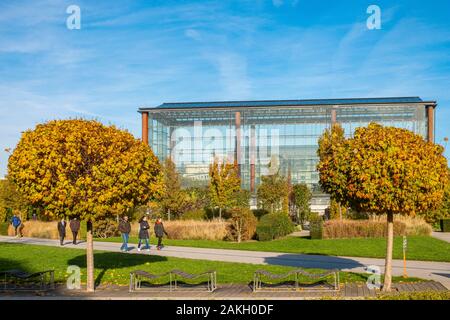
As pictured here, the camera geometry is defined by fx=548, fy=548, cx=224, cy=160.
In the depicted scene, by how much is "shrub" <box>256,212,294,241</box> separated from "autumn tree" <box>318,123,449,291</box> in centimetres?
1568

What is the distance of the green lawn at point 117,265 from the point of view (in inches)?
624

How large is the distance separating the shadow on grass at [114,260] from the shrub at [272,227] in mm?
8531

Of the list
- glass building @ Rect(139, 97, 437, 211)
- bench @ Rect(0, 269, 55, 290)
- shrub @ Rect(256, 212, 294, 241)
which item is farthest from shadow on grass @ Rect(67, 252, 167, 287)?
glass building @ Rect(139, 97, 437, 211)

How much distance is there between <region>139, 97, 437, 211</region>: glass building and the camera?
6088 centimetres

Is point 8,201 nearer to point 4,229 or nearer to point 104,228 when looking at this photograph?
point 4,229

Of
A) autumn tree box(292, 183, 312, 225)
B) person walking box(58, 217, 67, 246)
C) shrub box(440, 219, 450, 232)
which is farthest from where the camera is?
autumn tree box(292, 183, 312, 225)

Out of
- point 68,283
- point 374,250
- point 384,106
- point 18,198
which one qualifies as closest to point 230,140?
point 384,106

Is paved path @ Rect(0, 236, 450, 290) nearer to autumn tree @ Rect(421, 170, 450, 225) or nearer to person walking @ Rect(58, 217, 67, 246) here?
person walking @ Rect(58, 217, 67, 246)

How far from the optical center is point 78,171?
13.5 metres

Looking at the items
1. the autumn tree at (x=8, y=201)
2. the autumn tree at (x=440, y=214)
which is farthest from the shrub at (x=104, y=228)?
the autumn tree at (x=440, y=214)

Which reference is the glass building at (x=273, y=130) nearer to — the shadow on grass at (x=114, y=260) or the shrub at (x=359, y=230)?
the shrub at (x=359, y=230)

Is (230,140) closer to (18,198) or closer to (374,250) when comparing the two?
(18,198)

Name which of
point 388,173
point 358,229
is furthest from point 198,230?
point 388,173

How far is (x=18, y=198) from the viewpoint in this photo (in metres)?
41.2
